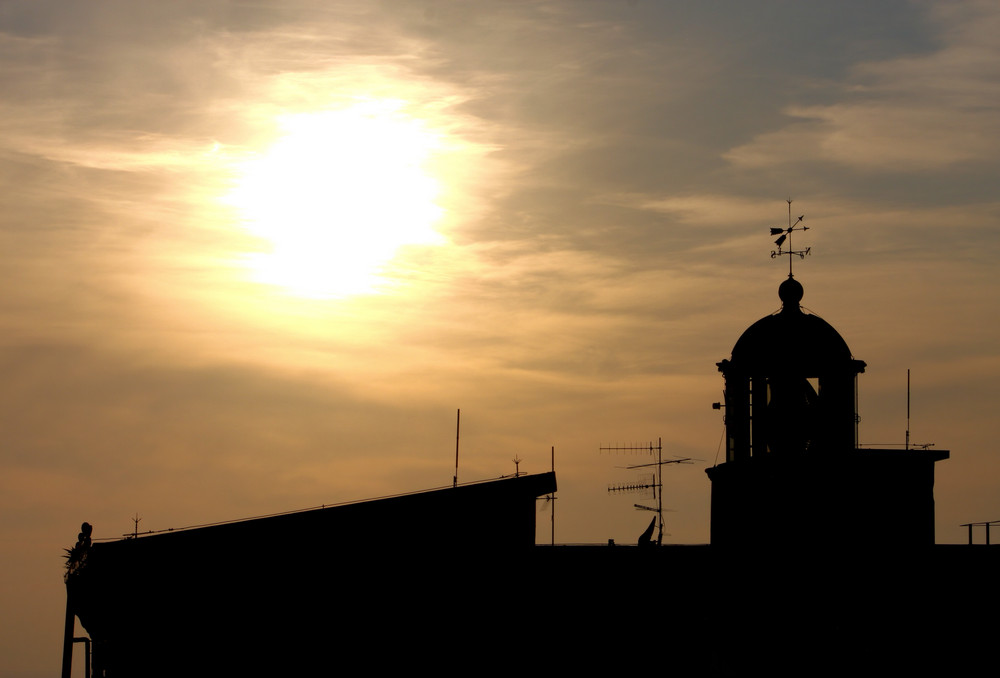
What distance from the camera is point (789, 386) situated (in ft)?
146

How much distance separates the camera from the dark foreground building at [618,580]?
129 ft

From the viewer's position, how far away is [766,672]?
4153 centimetres

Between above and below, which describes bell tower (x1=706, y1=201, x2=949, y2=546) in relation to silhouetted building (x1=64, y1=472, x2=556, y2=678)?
above

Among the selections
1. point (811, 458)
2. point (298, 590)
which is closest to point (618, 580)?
point (811, 458)

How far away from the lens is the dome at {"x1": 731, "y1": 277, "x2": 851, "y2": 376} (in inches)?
1727

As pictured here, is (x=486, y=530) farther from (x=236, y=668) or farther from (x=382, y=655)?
(x=236, y=668)

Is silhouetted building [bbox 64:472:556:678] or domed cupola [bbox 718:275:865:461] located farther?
domed cupola [bbox 718:275:865:461]

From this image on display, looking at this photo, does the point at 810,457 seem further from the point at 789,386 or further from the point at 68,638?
the point at 68,638

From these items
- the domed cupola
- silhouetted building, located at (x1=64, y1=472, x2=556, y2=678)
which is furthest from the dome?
silhouetted building, located at (x1=64, y1=472, x2=556, y2=678)

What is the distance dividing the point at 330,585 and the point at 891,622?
13.8m

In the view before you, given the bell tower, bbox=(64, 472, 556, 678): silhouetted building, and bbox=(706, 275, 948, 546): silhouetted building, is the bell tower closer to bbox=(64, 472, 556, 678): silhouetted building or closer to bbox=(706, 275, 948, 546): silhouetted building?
bbox=(706, 275, 948, 546): silhouetted building

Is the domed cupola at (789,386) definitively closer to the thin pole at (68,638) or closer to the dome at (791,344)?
the dome at (791,344)

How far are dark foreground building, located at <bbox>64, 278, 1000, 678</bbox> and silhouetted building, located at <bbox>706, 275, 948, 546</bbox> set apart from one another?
0.17 ft

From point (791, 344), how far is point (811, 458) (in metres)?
2.99
